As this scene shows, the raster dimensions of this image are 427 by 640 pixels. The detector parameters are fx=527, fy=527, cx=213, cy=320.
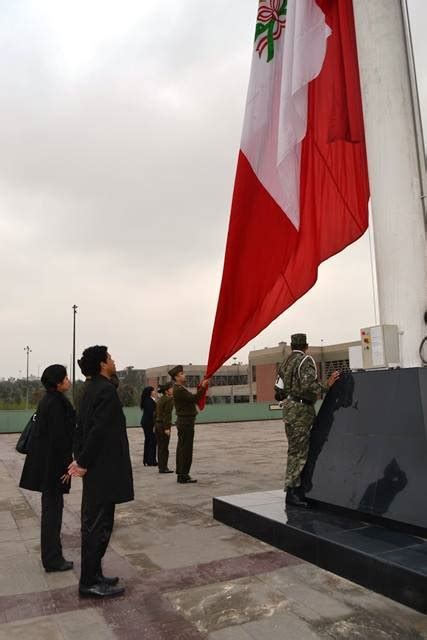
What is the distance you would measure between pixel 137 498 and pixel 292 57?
19.0 ft

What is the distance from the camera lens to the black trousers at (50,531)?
4156 mm

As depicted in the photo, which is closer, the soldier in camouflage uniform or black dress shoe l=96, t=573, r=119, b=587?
black dress shoe l=96, t=573, r=119, b=587

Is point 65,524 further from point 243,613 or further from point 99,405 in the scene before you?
point 243,613

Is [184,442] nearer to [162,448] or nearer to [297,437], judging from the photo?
[162,448]

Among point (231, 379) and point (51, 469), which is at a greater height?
point (231, 379)

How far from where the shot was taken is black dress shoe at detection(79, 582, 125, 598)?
11.5 ft

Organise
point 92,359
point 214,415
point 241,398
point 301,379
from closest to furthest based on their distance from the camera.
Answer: point 92,359, point 301,379, point 214,415, point 241,398

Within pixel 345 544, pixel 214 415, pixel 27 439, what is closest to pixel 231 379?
pixel 214 415

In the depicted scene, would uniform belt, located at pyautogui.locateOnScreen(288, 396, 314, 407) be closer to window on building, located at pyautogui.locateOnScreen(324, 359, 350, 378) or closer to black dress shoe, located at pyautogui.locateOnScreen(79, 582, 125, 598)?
black dress shoe, located at pyautogui.locateOnScreen(79, 582, 125, 598)

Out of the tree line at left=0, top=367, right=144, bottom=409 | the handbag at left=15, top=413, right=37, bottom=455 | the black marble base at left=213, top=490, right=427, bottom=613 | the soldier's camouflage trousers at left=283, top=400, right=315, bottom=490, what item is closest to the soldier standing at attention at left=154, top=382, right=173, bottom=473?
the black marble base at left=213, top=490, right=427, bottom=613

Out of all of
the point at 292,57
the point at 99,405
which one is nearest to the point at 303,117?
the point at 292,57

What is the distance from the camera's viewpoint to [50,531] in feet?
13.9

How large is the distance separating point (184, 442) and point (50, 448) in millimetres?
4037

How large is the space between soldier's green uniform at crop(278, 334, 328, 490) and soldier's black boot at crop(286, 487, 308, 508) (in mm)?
34
